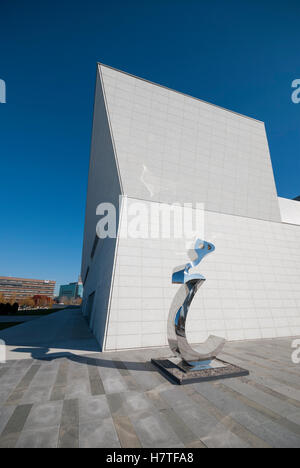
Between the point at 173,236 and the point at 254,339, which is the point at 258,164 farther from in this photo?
the point at 254,339

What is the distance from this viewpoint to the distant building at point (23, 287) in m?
160

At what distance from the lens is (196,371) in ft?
22.1

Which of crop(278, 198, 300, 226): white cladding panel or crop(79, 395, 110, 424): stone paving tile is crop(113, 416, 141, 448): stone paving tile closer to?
crop(79, 395, 110, 424): stone paving tile

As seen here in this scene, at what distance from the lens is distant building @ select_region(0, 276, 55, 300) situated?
16016 centimetres

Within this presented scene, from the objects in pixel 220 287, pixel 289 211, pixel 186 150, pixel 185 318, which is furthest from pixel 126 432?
pixel 289 211

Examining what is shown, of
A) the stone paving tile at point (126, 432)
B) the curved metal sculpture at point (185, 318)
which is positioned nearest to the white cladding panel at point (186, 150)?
the curved metal sculpture at point (185, 318)

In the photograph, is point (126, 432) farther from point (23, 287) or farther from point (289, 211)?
point (23, 287)

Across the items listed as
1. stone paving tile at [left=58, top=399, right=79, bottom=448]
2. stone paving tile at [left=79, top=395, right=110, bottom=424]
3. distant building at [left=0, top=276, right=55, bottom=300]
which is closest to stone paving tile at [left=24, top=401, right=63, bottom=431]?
stone paving tile at [left=58, top=399, right=79, bottom=448]

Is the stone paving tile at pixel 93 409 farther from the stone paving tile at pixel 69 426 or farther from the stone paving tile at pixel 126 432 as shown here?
the stone paving tile at pixel 126 432

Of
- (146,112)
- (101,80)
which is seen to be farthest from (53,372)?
(101,80)

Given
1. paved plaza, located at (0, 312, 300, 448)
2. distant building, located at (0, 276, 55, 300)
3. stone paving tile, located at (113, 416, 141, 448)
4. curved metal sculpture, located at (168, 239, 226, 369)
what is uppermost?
distant building, located at (0, 276, 55, 300)

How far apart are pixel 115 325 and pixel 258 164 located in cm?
1895

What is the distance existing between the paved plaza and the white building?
3924 millimetres
